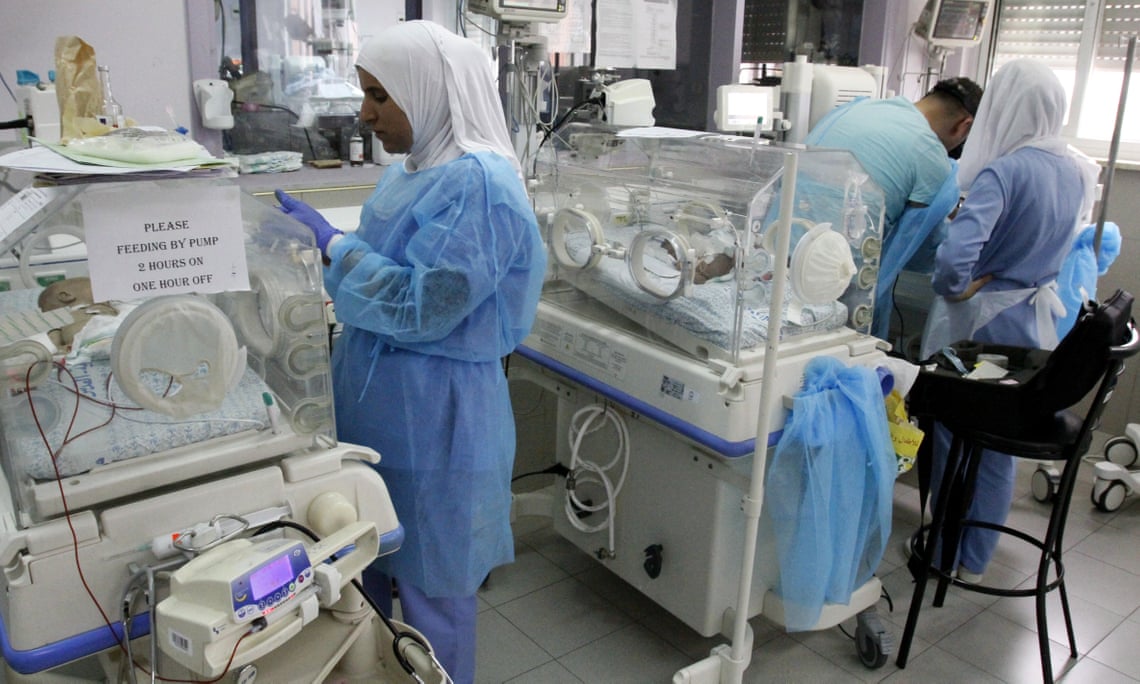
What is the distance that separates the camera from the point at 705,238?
1.92 metres

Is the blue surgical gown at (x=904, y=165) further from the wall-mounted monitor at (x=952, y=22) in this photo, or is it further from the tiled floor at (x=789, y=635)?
the wall-mounted monitor at (x=952, y=22)

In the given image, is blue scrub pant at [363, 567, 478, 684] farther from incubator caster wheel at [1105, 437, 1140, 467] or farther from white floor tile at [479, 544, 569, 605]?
incubator caster wheel at [1105, 437, 1140, 467]

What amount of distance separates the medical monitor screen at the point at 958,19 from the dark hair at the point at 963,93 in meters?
1.45

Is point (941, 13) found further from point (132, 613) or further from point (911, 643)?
point (132, 613)

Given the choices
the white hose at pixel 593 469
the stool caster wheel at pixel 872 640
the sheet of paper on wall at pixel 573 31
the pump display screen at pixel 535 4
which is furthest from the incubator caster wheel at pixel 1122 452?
the pump display screen at pixel 535 4

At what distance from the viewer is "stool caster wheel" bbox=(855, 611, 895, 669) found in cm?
215

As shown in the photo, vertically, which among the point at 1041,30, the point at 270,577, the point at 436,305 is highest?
the point at 1041,30

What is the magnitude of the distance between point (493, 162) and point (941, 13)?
3.25 meters

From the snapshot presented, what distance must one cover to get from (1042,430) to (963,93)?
4.00 feet

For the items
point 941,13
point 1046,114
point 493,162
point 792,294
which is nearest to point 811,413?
point 792,294

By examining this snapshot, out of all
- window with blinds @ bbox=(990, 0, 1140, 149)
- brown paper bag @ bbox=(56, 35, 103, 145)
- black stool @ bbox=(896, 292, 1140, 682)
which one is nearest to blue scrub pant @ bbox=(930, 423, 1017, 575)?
black stool @ bbox=(896, 292, 1140, 682)

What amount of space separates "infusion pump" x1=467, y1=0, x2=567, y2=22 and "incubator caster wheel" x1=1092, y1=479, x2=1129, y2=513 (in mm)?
2492

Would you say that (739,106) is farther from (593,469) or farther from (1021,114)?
(593,469)

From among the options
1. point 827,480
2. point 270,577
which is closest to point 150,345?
point 270,577
